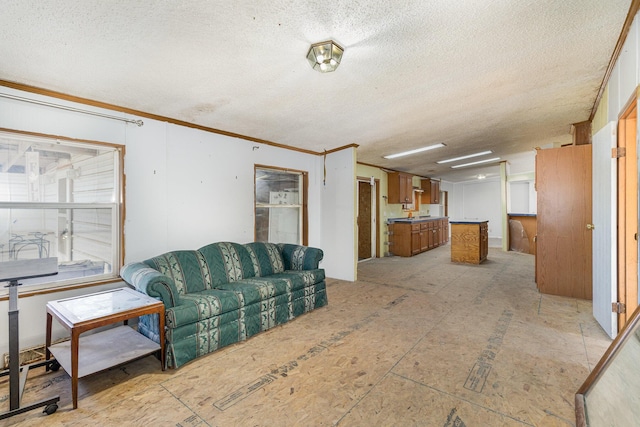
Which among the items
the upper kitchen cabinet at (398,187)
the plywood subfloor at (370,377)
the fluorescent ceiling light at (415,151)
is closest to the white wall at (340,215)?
the fluorescent ceiling light at (415,151)

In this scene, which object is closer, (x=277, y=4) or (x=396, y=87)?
(x=277, y=4)

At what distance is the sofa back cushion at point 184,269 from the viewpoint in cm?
284

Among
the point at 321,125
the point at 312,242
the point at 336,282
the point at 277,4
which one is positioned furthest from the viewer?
the point at 312,242

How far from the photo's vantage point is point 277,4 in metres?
1.57

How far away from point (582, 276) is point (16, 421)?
5784 mm

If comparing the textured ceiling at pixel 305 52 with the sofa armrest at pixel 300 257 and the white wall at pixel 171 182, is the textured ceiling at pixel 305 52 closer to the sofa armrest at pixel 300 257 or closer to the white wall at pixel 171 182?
the white wall at pixel 171 182

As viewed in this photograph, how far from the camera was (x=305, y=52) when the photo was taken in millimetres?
2047

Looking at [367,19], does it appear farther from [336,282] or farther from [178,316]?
[336,282]

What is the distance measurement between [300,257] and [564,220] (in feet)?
12.0

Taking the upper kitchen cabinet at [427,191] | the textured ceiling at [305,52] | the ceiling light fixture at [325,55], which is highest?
the textured ceiling at [305,52]

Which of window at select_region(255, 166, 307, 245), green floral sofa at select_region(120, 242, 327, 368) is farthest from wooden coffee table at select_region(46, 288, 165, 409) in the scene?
window at select_region(255, 166, 307, 245)

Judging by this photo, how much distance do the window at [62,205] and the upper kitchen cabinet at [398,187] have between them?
615 centimetres

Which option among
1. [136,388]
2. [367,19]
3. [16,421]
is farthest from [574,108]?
[16,421]

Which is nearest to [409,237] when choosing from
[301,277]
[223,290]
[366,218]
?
[366,218]
